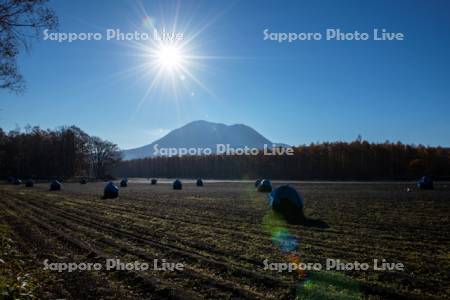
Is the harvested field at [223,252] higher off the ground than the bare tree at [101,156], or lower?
lower

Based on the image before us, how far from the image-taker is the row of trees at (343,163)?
96.8 meters

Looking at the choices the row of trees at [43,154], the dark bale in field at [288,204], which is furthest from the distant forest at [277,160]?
the dark bale in field at [288,204]

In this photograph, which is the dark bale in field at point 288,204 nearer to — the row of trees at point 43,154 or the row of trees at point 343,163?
the row of trees at point 343,163

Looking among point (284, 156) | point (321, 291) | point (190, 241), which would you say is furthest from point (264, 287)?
point (284, 156)

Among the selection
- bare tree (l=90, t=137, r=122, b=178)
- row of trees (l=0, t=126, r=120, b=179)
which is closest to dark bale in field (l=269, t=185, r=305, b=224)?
row of trees (l=0, t=126, r=120, b=179)

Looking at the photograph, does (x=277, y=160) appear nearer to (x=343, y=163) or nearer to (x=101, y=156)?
(x=343, y=163)

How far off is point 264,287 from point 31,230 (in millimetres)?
11527

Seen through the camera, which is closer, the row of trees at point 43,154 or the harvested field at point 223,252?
the harvested field at point 223,252

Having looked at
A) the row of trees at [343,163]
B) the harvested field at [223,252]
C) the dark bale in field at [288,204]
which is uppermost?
the row of trees at [343,163]

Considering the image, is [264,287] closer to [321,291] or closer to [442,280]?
[321,291]

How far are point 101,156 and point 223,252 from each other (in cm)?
12867

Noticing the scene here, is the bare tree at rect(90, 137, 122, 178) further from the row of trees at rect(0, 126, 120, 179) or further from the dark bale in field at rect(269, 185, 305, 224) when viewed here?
the dark bale in field at rect(269, 185, 305, 224)

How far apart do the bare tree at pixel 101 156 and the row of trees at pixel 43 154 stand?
8.25 m

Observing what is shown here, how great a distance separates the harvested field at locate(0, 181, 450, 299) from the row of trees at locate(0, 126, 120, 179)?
317 ft
